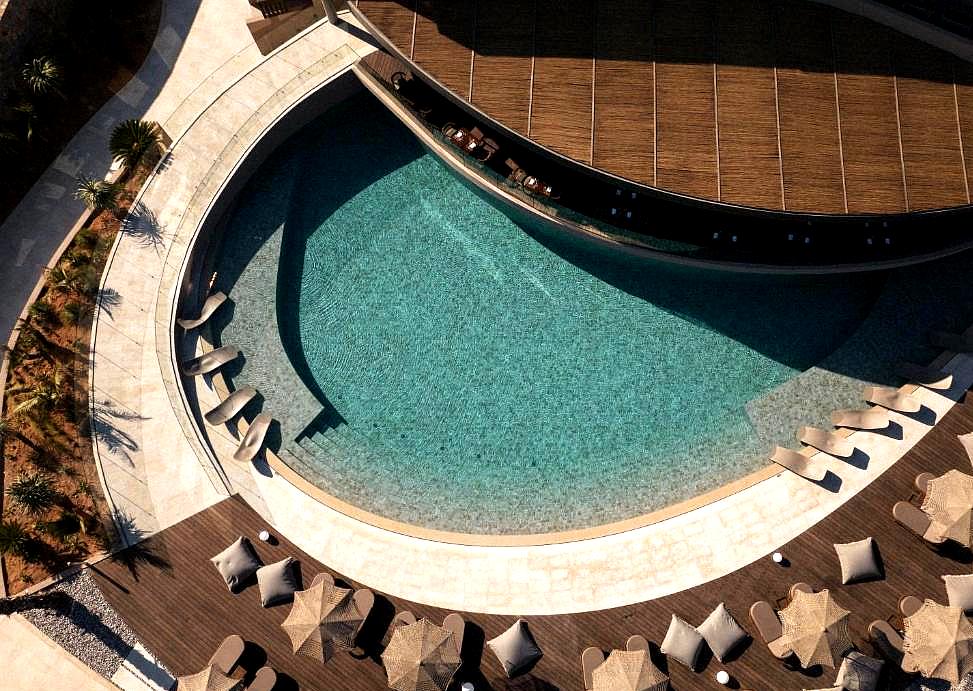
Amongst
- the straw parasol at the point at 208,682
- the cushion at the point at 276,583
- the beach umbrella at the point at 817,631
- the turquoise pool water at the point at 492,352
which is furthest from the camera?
the turquoise pool water at the point at 492,352

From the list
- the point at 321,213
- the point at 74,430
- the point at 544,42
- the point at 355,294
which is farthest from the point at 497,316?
the point at 74,430

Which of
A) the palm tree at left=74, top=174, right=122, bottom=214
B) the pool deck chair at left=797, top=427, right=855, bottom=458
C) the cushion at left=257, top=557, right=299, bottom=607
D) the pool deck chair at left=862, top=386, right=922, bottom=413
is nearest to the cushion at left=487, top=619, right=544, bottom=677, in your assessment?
the cushion at left=257, top=557, right=299, bottom=607

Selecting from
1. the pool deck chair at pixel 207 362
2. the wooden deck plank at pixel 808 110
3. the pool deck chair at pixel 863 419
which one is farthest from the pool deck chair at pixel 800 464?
the pool deck chair at pixel 207 362

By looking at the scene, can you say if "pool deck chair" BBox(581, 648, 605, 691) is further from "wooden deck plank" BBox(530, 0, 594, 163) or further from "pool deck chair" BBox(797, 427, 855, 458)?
"wooden deck plank" BBox(530, 0, 594, 163)

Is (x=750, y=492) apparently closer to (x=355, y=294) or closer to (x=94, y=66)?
(x=355, y=294)

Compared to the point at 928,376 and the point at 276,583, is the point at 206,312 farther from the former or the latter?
the point at 928,376

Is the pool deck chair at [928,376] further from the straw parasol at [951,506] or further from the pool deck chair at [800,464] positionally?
the pool deck chair at [800,464]
